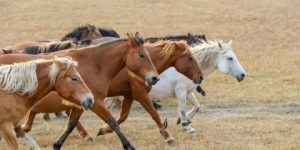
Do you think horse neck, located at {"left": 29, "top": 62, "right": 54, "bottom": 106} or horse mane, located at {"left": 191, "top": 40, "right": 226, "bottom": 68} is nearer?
horse neck, located at {"left": 29, "top": 62, "right": 54, "bottom": 106}

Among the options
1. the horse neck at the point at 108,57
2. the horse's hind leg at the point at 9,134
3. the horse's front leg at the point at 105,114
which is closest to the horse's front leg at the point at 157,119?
the horse neck at the point at 108,57

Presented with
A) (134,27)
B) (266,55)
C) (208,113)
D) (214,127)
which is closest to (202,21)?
(134,27)

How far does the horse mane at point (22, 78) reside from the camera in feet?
27.1

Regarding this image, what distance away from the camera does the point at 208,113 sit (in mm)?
15031

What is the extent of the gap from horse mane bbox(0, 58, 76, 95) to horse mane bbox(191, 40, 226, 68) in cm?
472

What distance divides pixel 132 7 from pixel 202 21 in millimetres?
5655

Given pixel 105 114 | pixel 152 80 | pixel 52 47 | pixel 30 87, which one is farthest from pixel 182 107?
pixel 30 87

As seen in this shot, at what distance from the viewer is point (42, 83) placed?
840cm

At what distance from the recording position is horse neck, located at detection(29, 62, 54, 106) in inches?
330

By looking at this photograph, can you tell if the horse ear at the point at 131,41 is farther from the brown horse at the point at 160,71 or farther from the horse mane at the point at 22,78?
the horse mane at the point at 22,78

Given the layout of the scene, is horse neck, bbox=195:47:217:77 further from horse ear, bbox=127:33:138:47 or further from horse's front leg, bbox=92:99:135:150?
horse's front leg, bbox=92:99:135:150

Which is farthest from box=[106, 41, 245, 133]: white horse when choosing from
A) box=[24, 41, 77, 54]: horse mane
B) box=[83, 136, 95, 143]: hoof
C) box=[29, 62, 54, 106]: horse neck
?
box=[29, 62, 54, 106]: horse neck

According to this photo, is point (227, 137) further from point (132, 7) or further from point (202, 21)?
point (132, 7)

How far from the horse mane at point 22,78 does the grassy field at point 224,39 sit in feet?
8.98
